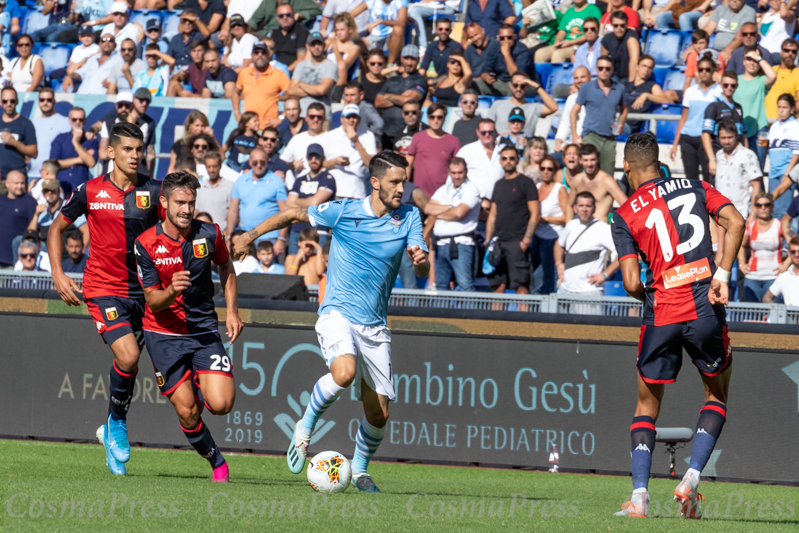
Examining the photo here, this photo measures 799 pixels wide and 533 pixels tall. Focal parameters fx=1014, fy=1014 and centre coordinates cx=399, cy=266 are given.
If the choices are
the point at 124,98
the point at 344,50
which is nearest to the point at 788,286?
the point at 344,50

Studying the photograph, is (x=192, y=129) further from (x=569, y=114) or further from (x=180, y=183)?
(x=180, y=183)

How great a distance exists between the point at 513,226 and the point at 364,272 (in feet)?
18.9

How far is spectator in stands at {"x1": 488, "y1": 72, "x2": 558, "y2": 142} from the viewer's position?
1489 cm

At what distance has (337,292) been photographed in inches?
300

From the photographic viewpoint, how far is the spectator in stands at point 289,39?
683 inches

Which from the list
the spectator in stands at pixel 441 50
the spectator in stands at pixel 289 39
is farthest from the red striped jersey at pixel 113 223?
the spectator in stands at pixel 289 39

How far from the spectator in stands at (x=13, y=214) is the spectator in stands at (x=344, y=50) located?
4962 mm

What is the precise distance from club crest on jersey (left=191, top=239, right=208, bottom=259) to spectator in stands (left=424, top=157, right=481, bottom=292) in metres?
5.53

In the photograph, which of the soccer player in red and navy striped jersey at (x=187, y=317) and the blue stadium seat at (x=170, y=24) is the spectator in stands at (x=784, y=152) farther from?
the blue stadium seat at (x=170, y=24)

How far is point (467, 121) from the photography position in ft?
48.0

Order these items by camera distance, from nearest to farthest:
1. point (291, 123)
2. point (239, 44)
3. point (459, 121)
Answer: point (459, 121), point (291, 123), point (239, 44)

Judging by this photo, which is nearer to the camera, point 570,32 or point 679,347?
point 679,347

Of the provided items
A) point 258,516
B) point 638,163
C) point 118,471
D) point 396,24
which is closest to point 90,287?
point 118,471

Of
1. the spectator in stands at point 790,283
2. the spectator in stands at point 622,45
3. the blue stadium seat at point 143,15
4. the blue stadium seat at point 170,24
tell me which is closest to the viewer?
the spectator in stands at point 790,283
